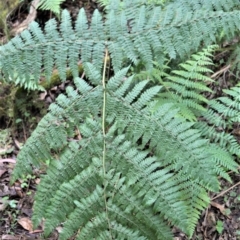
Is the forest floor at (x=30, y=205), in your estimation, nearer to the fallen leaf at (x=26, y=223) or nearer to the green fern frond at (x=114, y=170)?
the fallen leaf at (x=26, y=223)

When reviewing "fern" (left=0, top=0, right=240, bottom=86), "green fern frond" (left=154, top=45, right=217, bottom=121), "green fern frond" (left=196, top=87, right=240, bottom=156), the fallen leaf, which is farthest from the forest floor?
"fern" (left=0, top=0, right=240, bottom=86)

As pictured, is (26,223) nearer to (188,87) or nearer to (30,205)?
(30,205)

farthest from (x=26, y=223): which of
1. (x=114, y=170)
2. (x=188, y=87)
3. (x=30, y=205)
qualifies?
(x=188, y=87)

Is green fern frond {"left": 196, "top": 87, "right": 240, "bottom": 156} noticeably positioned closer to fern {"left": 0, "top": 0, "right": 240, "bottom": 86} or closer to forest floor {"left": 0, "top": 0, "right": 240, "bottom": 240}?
forest floor {"left": 0, "top": 0, "right": 240, "bottom": 240}

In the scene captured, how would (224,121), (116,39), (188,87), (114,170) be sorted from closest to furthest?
(114,170)
(116,39)
(224,121)
(188,87)

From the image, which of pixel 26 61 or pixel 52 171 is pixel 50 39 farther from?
pixel 52 171

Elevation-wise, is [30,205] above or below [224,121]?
below

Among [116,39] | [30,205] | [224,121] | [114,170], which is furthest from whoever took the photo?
[30,205]

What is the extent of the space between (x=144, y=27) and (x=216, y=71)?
67.9 inches

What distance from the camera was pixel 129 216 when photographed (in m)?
1.90

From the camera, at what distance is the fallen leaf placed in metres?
3.16

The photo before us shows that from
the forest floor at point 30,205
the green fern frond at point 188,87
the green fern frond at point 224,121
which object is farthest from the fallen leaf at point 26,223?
the green fern frond at point 224,121

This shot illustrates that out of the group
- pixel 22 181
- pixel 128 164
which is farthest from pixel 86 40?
pixel 22 181

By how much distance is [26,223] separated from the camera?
3.18 metres
